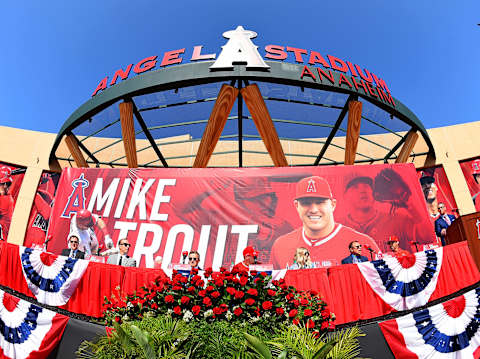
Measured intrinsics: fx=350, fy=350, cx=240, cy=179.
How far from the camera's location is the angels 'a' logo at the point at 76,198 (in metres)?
13.3

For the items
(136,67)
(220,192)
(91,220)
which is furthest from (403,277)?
(136,67)

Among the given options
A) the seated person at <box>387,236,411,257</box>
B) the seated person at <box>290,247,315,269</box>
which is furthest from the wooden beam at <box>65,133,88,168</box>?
the seated person at <box>387,236,411,257</box>

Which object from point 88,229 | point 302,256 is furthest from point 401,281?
point 88,229

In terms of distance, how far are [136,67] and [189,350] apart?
1237 cm

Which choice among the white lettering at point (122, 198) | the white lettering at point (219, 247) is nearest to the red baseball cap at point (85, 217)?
the white lettering at point (122, 198)

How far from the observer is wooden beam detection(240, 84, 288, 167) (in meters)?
13.0

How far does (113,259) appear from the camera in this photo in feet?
27.1

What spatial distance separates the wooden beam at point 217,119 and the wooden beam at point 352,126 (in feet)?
15.0

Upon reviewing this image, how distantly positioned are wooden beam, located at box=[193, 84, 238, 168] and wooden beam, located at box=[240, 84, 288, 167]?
521 mm

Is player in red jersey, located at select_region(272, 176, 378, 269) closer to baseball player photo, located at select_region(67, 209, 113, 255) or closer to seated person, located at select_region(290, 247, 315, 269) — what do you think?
seated person, located at select_region(290, 247, 315, 269)

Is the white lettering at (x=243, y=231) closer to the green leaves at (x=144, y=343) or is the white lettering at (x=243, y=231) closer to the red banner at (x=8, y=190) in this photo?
the green leaves at (x=144, y=343)

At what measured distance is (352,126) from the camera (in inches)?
559

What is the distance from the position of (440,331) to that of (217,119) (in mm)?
10367

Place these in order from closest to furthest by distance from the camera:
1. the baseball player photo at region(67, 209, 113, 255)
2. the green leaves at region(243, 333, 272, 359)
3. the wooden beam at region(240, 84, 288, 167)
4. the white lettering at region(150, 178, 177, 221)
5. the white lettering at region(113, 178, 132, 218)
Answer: the green leaves at region(243, 333, 272, 359)
the baseball player photo at region(67, 209, 113, 255)
the white lettering at region(150, 178, 177, 221)
the wooden beam at region(240, 84, 288, 167)
the white lettering at region(113, 178, 132, 218)
